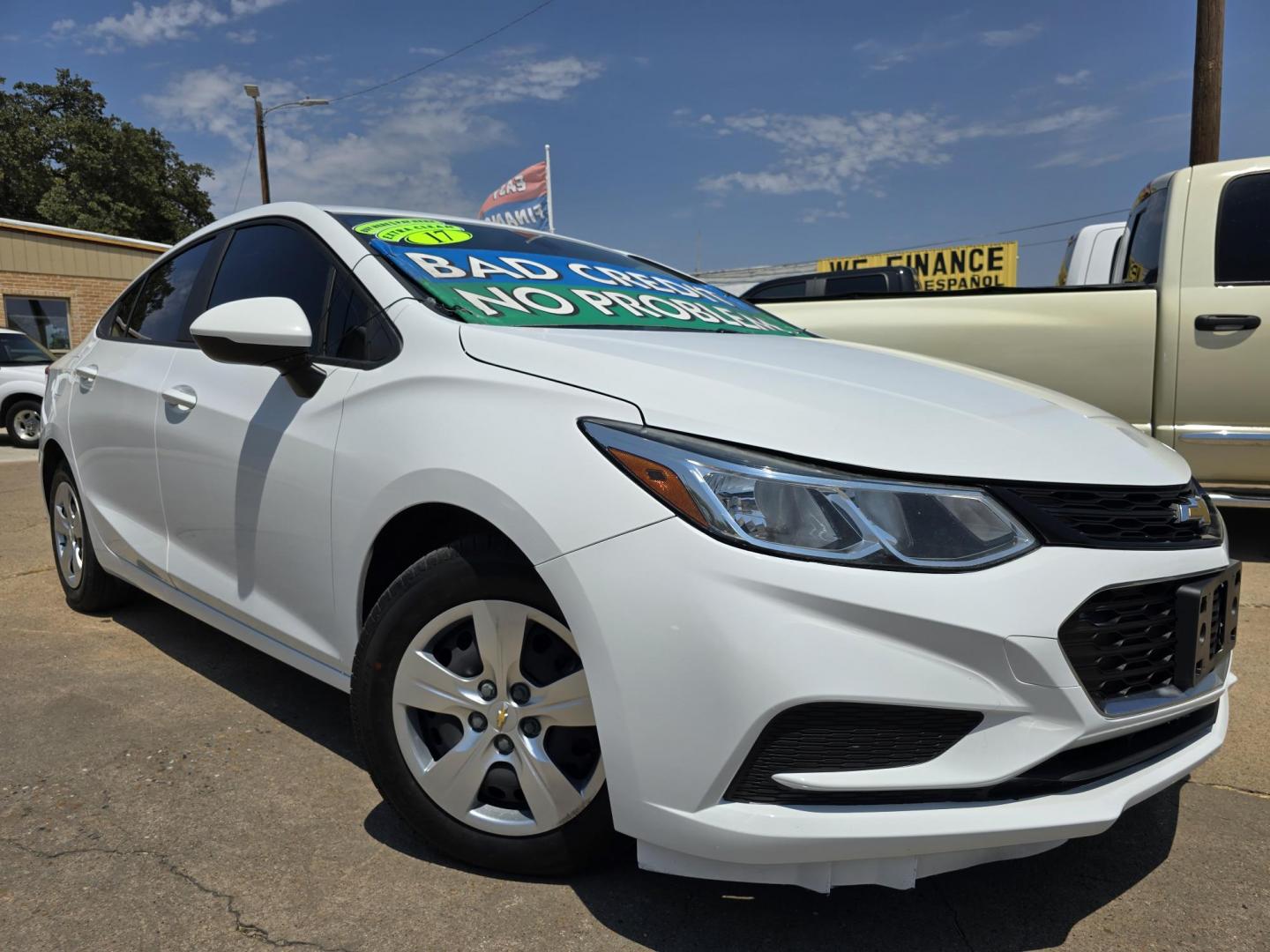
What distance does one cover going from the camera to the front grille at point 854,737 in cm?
150

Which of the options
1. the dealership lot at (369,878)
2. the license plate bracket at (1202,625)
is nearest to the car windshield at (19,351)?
the dealership lot at (369,878)

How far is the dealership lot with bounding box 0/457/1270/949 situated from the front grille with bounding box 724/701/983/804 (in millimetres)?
462

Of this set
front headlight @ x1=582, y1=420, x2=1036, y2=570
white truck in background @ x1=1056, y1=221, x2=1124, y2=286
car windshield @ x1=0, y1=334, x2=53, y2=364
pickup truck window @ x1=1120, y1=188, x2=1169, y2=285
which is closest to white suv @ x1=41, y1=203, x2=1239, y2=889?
front headlight @ x1=582, y1=420, x2=1036, y2=570

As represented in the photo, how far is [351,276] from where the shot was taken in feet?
7.69

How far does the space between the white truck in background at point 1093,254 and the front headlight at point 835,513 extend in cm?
676

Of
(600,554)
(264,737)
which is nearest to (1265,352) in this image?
(600,554)

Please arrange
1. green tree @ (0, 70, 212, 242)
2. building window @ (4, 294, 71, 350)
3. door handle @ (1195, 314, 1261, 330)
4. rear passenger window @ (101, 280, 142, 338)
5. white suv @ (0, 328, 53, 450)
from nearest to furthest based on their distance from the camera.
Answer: rear passenger window @ (101, 280, 142, 338) < door handle @ (1195, 314, 1261, 330) < white suv @ (0, 328, 53, 450) < building window @ (4, 294, 71, 350) < green tree @ (0, 70, 212, 242)

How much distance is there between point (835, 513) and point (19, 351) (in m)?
13.6

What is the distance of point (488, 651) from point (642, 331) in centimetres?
87

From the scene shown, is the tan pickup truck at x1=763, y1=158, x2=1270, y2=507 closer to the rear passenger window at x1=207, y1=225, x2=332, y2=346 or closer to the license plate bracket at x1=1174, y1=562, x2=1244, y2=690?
the license plate bracket at x1=1174, y1=562, x2=1244, y2=690

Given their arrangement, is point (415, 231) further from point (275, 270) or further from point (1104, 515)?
point (1104, 515)

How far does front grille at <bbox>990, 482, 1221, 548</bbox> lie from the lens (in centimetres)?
158

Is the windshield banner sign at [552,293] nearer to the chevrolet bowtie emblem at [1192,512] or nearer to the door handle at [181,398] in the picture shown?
the door handle at [181,398]

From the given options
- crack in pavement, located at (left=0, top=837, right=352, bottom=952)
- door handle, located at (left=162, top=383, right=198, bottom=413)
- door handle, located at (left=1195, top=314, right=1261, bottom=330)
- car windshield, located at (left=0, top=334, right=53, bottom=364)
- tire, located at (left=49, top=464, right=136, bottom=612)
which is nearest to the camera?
crack in pavement, located at (left=0, top=837, right=352, bottom=952)
